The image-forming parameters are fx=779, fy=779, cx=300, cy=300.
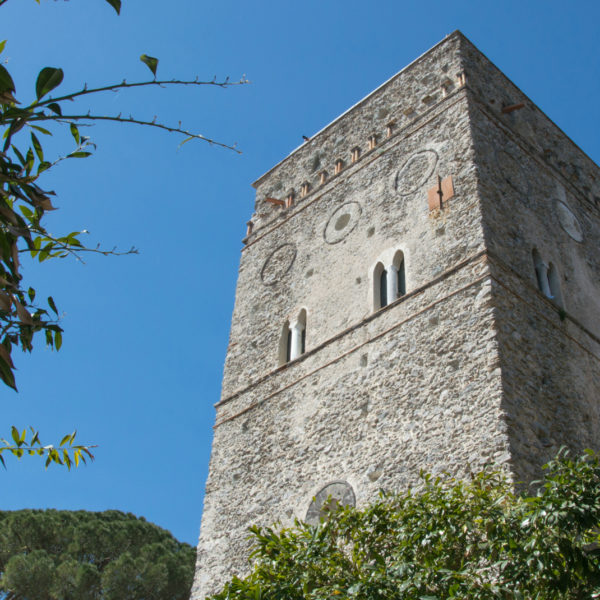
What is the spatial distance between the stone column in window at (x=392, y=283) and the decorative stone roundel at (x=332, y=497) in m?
2.76

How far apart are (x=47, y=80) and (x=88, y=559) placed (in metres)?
15.7

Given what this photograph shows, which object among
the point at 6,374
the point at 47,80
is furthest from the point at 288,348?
the point at 47,80

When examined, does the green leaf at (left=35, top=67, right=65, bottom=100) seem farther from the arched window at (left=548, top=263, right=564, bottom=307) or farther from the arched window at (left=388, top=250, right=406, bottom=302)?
the arched window at (left=548, top=263, right=564, bottom=307)

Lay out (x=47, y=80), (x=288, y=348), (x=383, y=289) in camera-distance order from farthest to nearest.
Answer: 1. (x=288, y=348)
2. (x=383, y=289)
3. (x=47, y=80)

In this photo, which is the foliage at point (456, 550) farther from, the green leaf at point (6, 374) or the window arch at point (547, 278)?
the window arch at point (547, 278)

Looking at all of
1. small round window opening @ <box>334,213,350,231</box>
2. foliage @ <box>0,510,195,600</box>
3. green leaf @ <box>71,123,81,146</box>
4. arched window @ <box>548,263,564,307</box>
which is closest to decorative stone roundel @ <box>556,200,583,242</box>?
arched window @ <box>548,263,564,307</box>

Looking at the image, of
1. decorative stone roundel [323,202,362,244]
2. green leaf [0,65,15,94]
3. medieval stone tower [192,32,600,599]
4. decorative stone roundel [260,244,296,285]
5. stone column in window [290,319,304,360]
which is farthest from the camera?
decorative stone roundel [260,244,296,285]

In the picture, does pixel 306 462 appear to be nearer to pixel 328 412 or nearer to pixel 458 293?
pixel 328 412

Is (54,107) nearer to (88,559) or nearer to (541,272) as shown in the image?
(541,272)

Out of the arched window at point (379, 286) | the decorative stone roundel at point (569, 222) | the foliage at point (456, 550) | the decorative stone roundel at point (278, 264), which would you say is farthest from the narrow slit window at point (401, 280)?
the foliage at point (456, 550)

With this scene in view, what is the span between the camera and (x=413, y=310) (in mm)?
10289

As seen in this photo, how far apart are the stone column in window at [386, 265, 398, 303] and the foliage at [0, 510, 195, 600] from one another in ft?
26.4

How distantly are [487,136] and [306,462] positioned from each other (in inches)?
231

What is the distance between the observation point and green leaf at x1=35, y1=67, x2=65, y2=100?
259 centimetres
